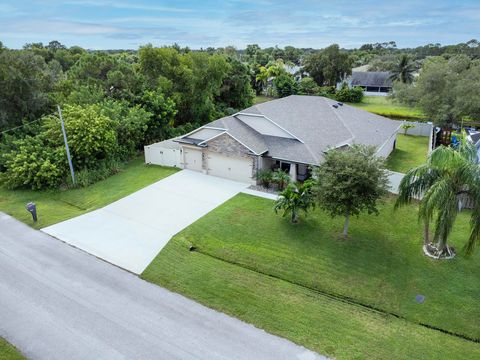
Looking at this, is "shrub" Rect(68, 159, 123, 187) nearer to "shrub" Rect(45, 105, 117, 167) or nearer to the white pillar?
"shrub" Rect(45, 105, 117, 167)

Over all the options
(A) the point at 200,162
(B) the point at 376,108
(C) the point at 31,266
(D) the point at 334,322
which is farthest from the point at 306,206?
(B) the point at 376,108

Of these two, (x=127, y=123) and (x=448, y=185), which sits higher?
(x=127, y=123)

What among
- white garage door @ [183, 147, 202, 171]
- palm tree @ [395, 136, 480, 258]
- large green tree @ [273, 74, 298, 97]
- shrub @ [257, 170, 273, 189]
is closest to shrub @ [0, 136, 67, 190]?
white garage door @ [183, 147, 202, 171]

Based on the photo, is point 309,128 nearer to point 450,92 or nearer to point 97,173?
point 97,173

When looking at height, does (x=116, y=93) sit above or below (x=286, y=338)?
above

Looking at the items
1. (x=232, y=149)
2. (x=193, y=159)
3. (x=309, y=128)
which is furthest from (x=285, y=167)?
(x=193, y=159)

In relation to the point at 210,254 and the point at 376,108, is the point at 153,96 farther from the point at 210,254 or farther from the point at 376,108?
the point at 376,108
